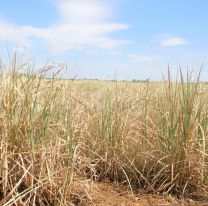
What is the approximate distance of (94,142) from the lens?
153 inches

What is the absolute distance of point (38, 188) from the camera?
289 cm

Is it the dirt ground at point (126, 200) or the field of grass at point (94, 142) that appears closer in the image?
the field of grass at point (94, 142)

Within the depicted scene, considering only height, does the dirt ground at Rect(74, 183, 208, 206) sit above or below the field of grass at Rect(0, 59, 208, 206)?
below

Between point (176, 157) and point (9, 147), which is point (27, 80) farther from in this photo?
point (176, 157)

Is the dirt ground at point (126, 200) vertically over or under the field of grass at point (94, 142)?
under

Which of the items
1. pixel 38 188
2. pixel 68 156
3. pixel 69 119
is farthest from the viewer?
pixel 69 119

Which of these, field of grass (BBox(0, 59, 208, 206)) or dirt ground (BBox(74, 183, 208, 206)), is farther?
dirt ground (BBox(74, 183, 208, 206))

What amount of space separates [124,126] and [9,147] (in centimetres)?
127

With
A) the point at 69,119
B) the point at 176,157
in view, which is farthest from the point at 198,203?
the point at 69,119

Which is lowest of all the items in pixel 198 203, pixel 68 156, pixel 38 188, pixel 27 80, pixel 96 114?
pixel 198 203

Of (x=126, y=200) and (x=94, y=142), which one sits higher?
(x=94, y=142)

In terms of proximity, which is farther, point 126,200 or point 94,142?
point 94,142

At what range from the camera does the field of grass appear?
114 inches

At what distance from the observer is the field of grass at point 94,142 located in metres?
2.90
